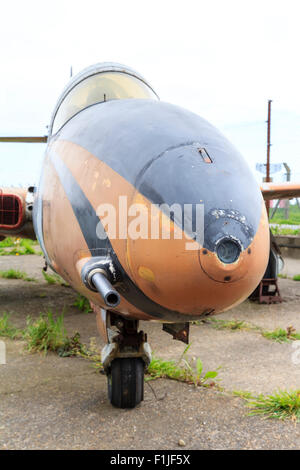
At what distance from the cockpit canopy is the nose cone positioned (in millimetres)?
2028

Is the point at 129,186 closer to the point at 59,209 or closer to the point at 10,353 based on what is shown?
the point at 59,209

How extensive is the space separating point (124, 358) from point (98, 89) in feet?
8.23

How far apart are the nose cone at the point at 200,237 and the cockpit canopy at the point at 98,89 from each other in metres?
2.03

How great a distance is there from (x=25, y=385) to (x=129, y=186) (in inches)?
Result: 106

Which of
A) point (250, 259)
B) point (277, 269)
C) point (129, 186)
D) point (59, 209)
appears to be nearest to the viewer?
point (250, 259)

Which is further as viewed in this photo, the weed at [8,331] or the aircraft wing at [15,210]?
the aircraft wing at [15,210]

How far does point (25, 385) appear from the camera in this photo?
14.2 feet

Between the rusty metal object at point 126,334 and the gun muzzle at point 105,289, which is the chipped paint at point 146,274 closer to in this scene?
the gun muzzle at point 105,289

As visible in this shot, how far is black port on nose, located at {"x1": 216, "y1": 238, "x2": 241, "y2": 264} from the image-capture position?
223 cm

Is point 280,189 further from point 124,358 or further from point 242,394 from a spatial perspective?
point 124,358

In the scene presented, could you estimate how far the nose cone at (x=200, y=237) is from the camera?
2.25 m

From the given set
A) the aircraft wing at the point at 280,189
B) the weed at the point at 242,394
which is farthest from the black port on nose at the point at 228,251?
the aircraft wing at the point at 280,189

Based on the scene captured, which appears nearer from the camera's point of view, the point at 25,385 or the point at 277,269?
the point at 25,385
